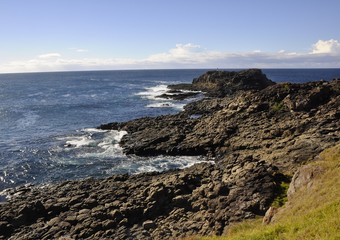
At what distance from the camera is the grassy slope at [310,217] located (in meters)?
16.4

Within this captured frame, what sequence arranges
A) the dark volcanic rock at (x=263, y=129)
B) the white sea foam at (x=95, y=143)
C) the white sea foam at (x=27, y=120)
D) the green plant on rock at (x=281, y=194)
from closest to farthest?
the green plant on rock at (x=281, y=194) < the dark volcanic rock at (x=263, y=129) < the white sea foam at (x=95, y=143) < the white sea foam at (x=27, y=120)

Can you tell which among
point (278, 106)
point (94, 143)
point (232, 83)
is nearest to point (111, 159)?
point (94, 143)

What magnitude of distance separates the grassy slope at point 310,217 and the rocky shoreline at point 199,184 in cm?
490

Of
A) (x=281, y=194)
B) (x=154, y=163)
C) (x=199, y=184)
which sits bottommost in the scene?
(x=154, y=163)

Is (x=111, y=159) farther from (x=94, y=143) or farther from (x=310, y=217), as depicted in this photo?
(x=310, y=217)

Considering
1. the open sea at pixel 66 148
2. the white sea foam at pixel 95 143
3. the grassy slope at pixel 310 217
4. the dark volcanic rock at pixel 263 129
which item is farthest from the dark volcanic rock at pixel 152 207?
the white sea foam at pixel 95 143

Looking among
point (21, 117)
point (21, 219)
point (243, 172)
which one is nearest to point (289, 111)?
point (243, 172)

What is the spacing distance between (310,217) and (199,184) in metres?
18.4

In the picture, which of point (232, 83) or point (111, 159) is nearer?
point (111, 159)

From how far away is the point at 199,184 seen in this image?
36.0 meters

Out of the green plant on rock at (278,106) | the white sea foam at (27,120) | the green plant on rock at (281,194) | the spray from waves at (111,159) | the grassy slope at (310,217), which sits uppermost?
the green plant on rock at (278,106)

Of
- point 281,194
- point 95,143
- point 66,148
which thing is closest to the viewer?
→ point 281,194

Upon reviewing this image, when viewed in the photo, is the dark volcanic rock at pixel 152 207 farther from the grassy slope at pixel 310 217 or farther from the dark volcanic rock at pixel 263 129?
the dark volcanic rock at pixel 263 129

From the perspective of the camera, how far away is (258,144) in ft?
157
